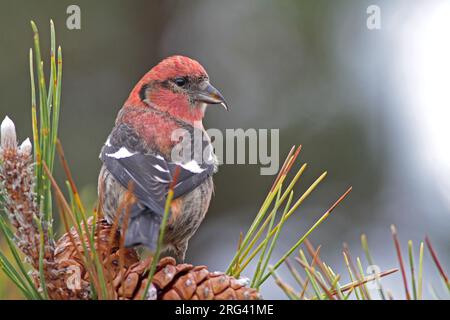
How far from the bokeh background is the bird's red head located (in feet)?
7.08

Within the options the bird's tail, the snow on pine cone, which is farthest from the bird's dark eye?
the snow on pine cone

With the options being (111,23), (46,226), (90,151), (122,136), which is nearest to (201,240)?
(90,151)

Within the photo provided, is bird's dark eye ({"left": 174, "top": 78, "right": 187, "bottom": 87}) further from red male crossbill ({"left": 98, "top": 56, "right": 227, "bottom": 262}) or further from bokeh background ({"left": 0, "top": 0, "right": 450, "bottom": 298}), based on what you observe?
bokeh background ({"left": 0, "top": 0, "right": 450, "bottom": 298})

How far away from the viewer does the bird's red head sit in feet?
12.4

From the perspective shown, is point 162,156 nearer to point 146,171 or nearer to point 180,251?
point 146,171

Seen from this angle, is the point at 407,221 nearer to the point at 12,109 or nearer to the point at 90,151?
the point at 90,151

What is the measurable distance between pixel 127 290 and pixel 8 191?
461 millimetres

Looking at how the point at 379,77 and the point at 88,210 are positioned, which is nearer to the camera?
the point at 88,210

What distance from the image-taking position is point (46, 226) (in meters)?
1.87

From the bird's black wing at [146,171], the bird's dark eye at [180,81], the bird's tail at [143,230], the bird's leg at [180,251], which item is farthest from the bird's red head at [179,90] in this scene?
the bird's tail at [143,230]

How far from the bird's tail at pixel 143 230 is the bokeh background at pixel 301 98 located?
3687 millimetres

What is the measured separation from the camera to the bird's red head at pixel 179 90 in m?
3.78

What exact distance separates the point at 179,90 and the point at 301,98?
2874mm

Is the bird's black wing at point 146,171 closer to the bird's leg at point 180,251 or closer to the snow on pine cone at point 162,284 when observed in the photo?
the bird's leg at point 180,251
